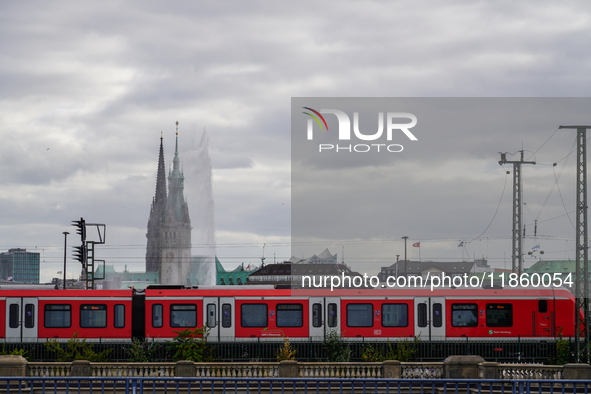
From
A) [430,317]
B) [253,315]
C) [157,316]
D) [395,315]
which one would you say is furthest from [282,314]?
[430,317]

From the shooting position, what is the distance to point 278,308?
1212 inches

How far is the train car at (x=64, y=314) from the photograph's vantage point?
1201 inches

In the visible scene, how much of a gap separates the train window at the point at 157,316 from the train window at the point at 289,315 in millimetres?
4705

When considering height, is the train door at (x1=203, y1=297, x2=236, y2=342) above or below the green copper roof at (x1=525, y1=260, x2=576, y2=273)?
above

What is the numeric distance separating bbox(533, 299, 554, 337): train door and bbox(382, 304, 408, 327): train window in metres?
5.35

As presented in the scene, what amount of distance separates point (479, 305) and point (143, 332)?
13887 millimetres

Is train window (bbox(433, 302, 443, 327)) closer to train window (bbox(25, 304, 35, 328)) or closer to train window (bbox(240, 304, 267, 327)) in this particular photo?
train window (bbox(240, 304, 267, 327))

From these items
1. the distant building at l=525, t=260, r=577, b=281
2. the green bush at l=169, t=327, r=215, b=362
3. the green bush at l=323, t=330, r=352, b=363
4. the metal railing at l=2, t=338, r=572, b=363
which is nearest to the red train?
the metal railing at l=2, t=338, r=572, b=363

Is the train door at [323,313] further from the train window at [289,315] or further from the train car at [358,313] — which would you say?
the train window at [289,315]

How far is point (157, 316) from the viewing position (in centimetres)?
3058

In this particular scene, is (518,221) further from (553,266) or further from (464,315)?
(553,266)

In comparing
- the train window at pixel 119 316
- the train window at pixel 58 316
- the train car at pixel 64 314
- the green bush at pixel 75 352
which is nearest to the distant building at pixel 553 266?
the train window at pixel 119 316

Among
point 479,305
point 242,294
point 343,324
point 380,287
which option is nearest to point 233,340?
point 242,294

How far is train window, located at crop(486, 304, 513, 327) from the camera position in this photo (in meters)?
30.9
